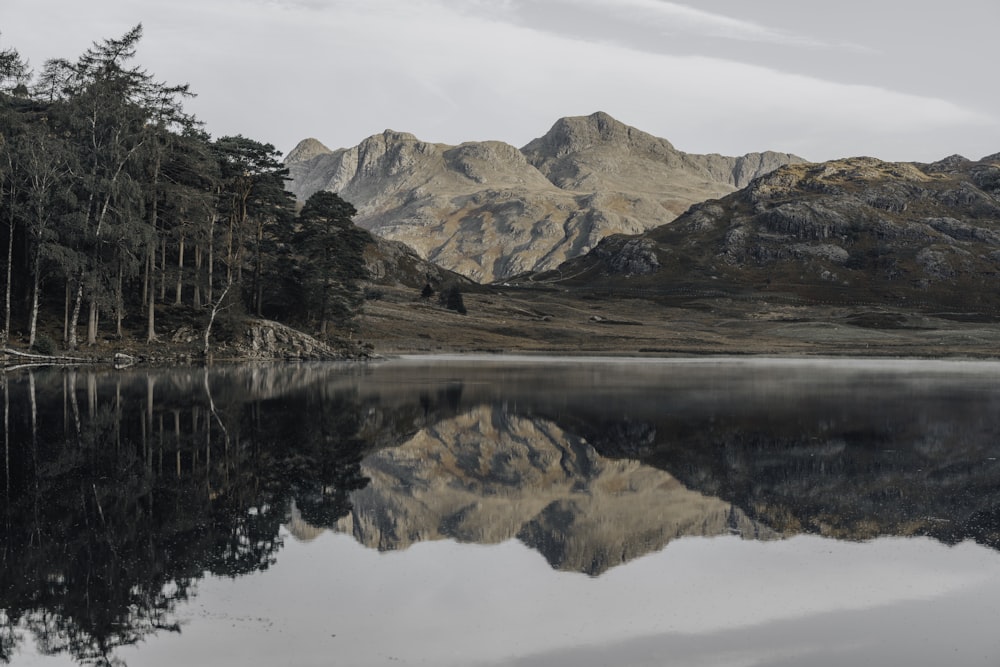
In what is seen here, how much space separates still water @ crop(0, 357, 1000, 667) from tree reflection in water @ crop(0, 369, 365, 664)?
0.27 feet

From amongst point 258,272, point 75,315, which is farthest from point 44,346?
point 258,272

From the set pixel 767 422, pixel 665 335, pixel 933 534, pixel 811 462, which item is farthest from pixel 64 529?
pixel 665 335

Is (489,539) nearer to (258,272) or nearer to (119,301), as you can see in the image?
(119,301)

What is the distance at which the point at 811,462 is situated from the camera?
92.8ft

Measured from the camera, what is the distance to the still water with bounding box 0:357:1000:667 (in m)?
12.1

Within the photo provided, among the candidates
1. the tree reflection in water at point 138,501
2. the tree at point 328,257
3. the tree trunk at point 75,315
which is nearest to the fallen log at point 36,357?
the tree trunk at point 75,315

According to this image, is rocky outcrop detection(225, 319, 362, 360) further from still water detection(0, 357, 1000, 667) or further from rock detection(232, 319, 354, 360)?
still water detection(0, 357, 1000, 667)

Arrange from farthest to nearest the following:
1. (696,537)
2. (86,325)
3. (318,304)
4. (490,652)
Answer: (318,304), (86,325), (696,537), (490,652)

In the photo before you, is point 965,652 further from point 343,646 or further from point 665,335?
point 665,335

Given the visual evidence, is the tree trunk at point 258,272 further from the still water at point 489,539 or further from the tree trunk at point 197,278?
the still water at point 489,539

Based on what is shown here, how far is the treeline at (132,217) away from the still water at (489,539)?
115 feet

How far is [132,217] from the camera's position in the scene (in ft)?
232

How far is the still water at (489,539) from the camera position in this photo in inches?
478

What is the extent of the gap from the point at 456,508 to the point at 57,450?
45.2 feet
